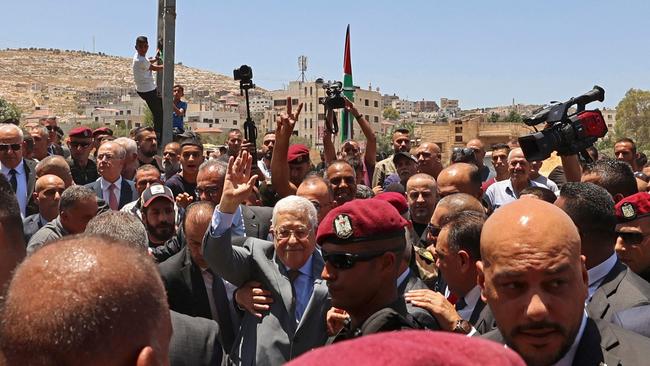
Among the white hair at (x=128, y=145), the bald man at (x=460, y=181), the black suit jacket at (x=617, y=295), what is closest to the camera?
the black suit jacket at (x=617, y=295)

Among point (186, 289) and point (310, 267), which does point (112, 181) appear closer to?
point (186, 289)

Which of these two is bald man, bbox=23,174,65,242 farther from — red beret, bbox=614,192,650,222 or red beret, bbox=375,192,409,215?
red beret, bbox=614,192,650,222

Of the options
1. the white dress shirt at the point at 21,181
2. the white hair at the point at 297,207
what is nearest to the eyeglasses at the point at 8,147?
the white dress shirt at the point at 21,181

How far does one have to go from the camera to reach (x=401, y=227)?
137 inches

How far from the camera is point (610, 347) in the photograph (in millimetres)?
2693

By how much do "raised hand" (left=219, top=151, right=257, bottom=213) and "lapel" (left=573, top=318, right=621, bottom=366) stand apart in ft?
7.46

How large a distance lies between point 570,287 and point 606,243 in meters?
1.60

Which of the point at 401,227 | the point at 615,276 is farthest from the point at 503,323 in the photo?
the point at 615,276

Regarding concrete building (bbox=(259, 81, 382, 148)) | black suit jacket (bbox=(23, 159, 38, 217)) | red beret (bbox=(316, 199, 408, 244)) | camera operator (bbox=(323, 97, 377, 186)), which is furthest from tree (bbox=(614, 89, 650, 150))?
red beret (bbox=(316, 199, 408, 244))

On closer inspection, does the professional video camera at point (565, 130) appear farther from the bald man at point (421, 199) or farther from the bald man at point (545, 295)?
the bald man at point (545, 295)

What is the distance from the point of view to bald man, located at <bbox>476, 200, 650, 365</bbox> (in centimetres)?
260

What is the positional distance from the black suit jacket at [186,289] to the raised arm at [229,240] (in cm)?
46

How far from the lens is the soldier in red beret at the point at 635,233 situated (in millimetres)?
4477

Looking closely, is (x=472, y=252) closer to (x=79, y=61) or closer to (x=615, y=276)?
(x=615, y=276)
